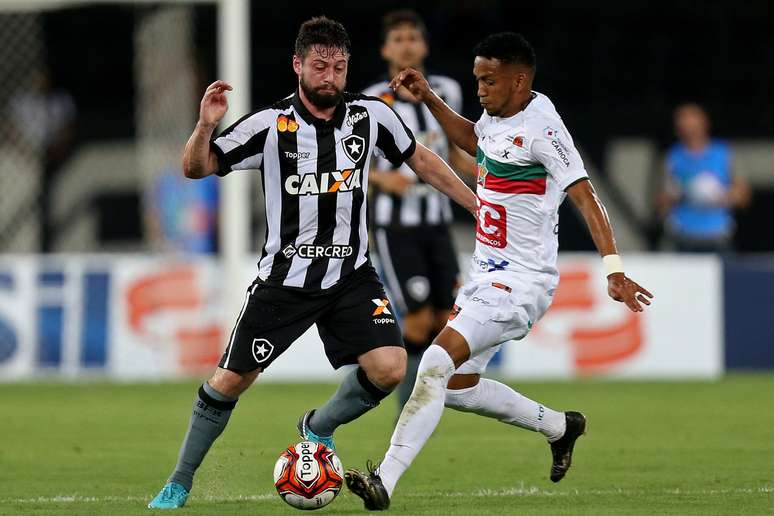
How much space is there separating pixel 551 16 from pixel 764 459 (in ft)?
38.0

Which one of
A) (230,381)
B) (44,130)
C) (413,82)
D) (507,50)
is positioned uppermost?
(507,50)

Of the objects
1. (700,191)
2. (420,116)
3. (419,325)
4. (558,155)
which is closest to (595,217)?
(558,155)

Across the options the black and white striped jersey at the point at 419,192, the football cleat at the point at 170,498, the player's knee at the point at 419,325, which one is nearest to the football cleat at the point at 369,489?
the football cleat at the point at 170,498

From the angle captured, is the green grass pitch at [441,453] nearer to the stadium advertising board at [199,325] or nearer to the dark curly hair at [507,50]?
the stadium advertising board at [199,325]

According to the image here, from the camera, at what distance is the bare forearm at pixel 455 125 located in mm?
7664

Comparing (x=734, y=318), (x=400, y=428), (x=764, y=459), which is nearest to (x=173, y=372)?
(x=734, y=318)

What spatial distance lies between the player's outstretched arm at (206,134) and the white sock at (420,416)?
1.26m

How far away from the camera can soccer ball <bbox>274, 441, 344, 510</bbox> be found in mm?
6691

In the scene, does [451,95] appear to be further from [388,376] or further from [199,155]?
[199,155]

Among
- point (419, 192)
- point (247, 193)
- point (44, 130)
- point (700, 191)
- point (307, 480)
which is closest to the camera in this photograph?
point (307, 480)

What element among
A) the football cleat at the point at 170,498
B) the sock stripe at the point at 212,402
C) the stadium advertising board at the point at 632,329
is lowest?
the stadium advertising board at the point at 632,329

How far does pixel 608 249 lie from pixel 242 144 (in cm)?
167

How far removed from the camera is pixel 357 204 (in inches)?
284

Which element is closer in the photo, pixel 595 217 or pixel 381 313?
pixel 595 217
